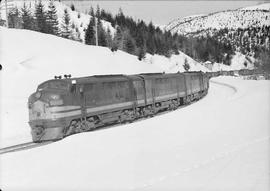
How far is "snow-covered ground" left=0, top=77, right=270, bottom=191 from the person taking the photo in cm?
789

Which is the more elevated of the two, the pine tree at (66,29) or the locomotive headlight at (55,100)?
the pine tree at (66,29)

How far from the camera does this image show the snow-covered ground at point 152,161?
789 cm

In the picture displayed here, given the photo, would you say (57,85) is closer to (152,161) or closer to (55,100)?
(55,100)

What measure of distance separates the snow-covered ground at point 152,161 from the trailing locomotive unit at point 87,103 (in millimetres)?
4160

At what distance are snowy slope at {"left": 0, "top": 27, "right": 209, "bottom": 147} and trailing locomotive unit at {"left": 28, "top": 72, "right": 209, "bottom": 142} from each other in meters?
2.43

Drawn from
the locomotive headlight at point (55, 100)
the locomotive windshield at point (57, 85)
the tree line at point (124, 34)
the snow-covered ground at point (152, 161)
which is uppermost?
the tree line at point (124, 34)

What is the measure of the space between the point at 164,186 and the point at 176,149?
115 inches

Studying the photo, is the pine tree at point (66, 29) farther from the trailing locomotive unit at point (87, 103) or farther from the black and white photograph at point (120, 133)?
the trailing locomotive unit at point (87, 103)

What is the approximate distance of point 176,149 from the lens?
1047cm

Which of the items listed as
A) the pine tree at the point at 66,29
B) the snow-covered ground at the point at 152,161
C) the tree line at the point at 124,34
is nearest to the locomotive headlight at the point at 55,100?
the snow-covered ground at the point at 152,161

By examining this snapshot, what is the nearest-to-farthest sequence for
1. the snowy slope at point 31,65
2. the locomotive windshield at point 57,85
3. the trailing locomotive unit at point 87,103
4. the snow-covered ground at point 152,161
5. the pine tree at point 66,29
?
the snow-covered ground at point 152,161 → the trailing locomotive unit at point 87,103 → the locomotive windshield at point 57,85 → the snowy slope at point 31,65 → the pine tree at point 66,29

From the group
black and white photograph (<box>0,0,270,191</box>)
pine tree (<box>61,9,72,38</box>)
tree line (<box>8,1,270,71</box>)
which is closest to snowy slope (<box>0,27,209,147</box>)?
black and white photograph (<box>0,0,270,191</box>)

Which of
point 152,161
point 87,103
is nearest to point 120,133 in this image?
point 152,161

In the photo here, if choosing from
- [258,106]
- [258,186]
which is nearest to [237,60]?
[258,106]
